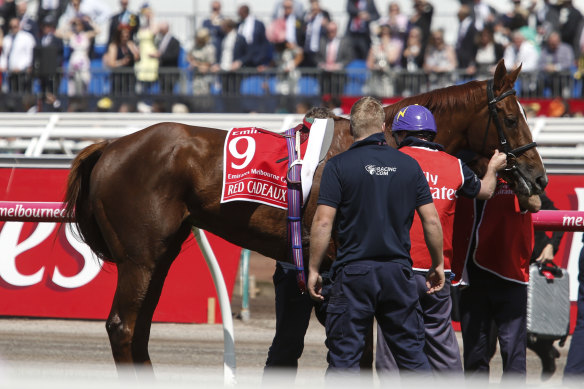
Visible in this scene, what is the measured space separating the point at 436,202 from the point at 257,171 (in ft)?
3.86

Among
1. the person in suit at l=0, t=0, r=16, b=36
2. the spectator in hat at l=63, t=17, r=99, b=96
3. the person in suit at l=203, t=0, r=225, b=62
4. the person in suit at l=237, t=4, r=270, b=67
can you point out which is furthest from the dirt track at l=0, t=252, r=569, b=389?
the person in suit at l=0, t=0, r=16, b=36

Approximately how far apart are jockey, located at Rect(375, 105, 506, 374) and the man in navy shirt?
1.48 ft

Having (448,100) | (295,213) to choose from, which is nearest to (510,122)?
(448,100)

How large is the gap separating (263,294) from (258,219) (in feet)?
13.6

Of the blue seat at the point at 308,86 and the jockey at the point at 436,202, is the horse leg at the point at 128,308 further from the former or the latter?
the blue seat at the point at 308,86

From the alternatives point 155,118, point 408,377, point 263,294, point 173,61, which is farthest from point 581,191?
point 173,61

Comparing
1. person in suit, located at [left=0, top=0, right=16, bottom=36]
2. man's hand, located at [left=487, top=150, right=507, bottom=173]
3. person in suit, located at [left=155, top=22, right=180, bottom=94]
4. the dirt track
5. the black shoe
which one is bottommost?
the dirt track

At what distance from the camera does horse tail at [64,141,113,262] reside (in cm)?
589

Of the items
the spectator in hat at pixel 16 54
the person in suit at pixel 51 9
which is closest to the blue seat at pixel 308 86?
the spectator in hat at pixel 16 54

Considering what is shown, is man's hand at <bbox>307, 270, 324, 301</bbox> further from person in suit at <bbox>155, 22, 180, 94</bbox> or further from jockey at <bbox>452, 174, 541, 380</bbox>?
person in suit at <bbox>155, 22, 180, 94</bbox>

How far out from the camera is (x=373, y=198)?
4367 mm

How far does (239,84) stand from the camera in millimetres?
14664

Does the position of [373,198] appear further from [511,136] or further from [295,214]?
[511,136]

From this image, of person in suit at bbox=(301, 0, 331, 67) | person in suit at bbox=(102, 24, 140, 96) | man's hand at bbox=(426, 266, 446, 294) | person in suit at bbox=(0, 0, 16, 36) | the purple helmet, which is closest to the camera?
man's hand at bbox=(426, 266, 446, 294)
